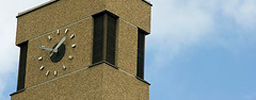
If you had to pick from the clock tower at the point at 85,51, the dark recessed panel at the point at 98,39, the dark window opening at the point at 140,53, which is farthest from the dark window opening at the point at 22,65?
the dark window opening at the point at 140,53

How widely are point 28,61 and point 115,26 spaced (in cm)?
537

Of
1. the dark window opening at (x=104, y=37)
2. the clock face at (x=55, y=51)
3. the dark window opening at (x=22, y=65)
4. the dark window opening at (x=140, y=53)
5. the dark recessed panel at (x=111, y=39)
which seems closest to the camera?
the dark window opening at (x=104, y=37)

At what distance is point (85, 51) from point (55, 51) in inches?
83.6

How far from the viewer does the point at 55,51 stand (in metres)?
56.1

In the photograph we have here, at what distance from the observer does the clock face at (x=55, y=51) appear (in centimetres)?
5559

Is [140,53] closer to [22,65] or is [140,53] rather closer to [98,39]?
[98,39]

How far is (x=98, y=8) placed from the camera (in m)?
55.1

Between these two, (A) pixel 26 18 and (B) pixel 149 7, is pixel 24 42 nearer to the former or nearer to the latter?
(A) pixel 26 18

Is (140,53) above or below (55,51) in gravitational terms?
above

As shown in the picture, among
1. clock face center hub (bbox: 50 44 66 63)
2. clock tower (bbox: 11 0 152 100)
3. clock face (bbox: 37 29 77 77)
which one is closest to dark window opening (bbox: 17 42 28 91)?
clock tower (bbox: 11 0 152 100)

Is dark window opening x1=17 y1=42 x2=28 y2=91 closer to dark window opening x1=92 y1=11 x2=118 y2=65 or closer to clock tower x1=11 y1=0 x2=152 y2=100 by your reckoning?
clock tower x1=11 y1=0 x2=152 y2=100

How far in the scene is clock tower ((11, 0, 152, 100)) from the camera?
176 feet

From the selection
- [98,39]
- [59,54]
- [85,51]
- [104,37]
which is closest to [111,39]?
[104,37]

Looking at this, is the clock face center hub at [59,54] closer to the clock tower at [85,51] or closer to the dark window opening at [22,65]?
the clock tower at [85,51]
